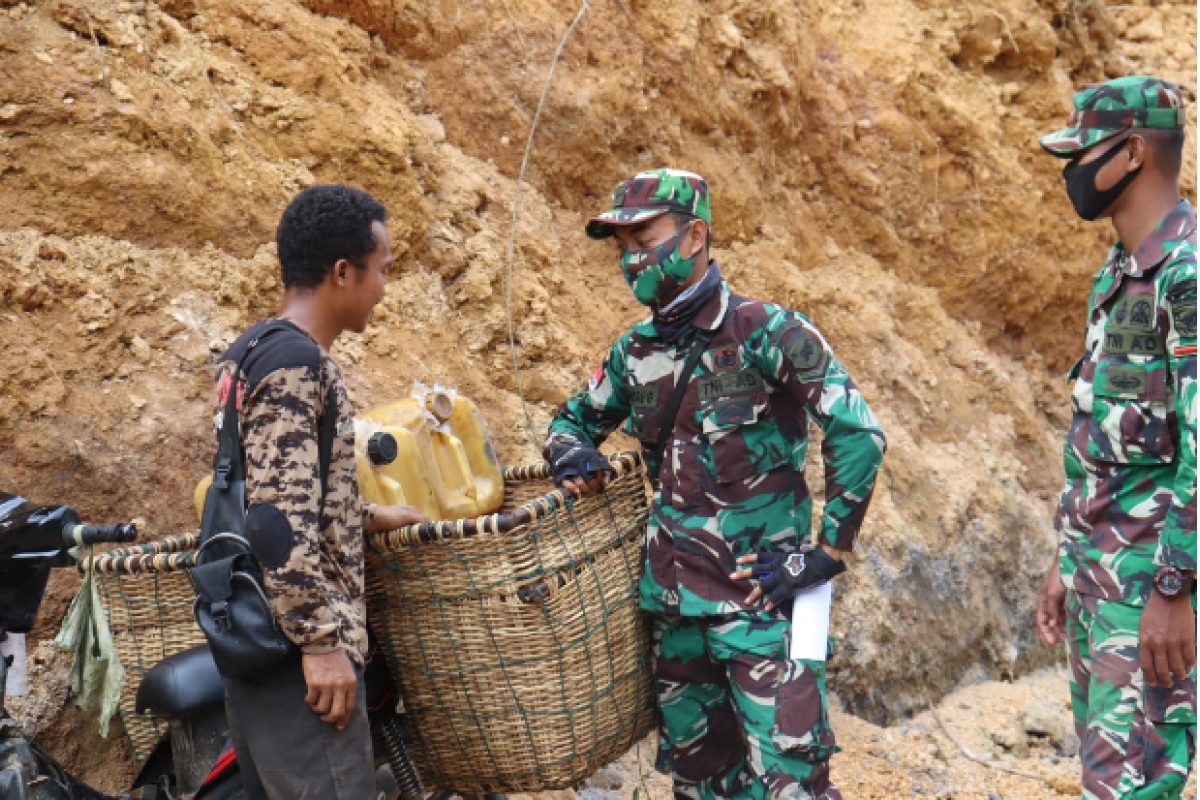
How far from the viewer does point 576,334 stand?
611 centimetres

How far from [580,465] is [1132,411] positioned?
153 centimetres

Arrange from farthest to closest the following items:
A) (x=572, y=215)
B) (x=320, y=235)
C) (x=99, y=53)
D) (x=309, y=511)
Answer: (x=572, y=215), (x=99, y=53), (x=320, y=235), (x=309, y=511)

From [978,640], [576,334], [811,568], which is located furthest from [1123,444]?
[978,640]

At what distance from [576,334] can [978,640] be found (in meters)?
2.79

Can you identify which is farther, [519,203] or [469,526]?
[519,203]

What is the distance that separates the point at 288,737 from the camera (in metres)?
2.99

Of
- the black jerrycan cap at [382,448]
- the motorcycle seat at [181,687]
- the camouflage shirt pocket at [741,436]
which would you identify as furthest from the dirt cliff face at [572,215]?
the camouflage shirt pocket at [741,436]

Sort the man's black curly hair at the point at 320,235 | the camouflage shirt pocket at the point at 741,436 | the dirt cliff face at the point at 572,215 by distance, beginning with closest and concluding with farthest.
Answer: the man's black curly hair at the point at 320,235, the camouflage shirt pocket at the point at 741,436, the dirt cliff face at the point at 572,215

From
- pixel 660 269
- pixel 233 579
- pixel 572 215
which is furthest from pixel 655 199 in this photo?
pixel 572 215

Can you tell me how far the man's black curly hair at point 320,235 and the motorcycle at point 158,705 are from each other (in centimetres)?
87

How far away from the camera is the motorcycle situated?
3334 mm

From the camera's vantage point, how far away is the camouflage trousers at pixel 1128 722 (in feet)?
11.2

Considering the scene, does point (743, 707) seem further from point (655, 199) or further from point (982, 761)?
point (982, 761)

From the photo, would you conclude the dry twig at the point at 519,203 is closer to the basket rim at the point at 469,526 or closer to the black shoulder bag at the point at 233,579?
the basket rim at the point at 469,526
